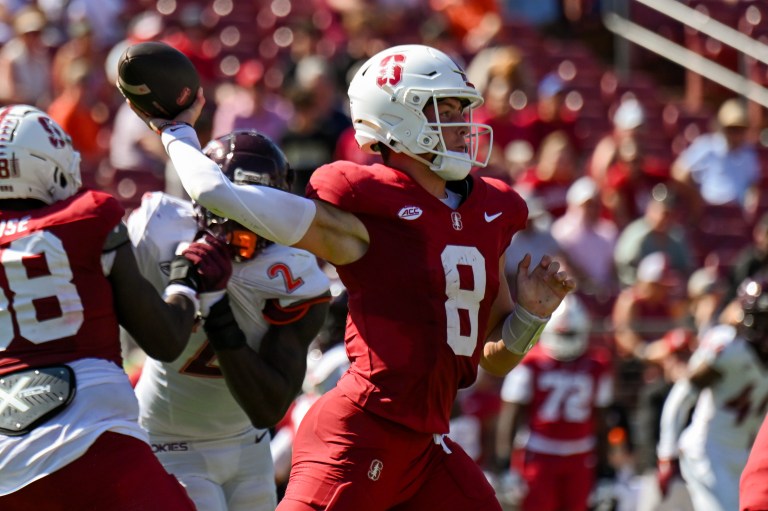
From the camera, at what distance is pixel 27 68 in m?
10.7

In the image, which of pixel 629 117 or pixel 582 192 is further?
pixel 629 117

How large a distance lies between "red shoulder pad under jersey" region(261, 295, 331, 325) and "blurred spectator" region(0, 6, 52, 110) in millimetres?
6183

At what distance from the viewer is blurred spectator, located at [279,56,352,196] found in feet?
32.1

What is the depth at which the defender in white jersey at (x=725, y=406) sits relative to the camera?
705cm

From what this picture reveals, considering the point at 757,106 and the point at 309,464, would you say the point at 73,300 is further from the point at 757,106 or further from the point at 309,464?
the point at 757,106

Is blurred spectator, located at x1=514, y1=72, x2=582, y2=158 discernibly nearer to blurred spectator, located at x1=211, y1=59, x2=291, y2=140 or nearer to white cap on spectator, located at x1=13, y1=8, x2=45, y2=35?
blurred spectator, located at x1=211, y1=59, x2=291, y2=140

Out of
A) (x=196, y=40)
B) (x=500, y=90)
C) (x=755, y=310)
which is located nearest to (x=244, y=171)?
(x=755, y=310)

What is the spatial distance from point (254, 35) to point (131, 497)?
325 inches

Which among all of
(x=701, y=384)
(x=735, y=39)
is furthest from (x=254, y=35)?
(x=701, y=384)

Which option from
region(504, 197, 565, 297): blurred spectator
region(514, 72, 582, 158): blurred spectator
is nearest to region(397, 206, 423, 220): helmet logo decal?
region(504, 197, 565, 297): blurred spectator

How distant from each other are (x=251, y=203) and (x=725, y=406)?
386 cm

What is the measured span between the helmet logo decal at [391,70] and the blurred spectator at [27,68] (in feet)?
21.7

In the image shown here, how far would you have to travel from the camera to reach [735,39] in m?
11.8

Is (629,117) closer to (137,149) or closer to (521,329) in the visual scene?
(137,149)
